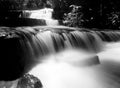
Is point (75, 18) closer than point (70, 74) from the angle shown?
No

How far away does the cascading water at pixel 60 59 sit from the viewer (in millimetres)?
6613

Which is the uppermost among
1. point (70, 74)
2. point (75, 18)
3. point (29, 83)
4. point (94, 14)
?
point (94, 14)

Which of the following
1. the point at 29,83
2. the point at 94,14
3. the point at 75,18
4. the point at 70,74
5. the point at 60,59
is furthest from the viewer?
the point at 94,14

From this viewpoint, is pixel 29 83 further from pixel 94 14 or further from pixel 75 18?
pixel 94 14

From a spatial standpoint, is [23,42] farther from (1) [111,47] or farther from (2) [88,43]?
(1) [111,47]

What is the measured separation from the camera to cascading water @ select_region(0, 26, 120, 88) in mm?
6613

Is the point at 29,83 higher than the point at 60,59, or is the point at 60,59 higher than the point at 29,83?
the point at 29,83

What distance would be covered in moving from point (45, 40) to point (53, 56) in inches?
39.2

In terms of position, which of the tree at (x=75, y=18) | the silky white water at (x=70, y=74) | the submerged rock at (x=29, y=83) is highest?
the tree at (x=75, y=18)

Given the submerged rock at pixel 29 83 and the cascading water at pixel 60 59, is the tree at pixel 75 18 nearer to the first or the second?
the cascading water at pixel 60 59

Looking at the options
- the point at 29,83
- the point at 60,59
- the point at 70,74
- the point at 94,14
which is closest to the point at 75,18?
the point at 94,14

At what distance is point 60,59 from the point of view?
878cm

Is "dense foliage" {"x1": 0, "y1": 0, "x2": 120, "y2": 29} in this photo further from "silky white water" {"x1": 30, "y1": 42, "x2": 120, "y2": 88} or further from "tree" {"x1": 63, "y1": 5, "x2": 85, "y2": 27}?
"silky white water" {"x1": 30, "y1": 42, "x2": 120, "y2": 88}

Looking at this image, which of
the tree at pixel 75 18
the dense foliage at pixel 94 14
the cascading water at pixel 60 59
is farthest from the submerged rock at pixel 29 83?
the tree at pixel 75 18
